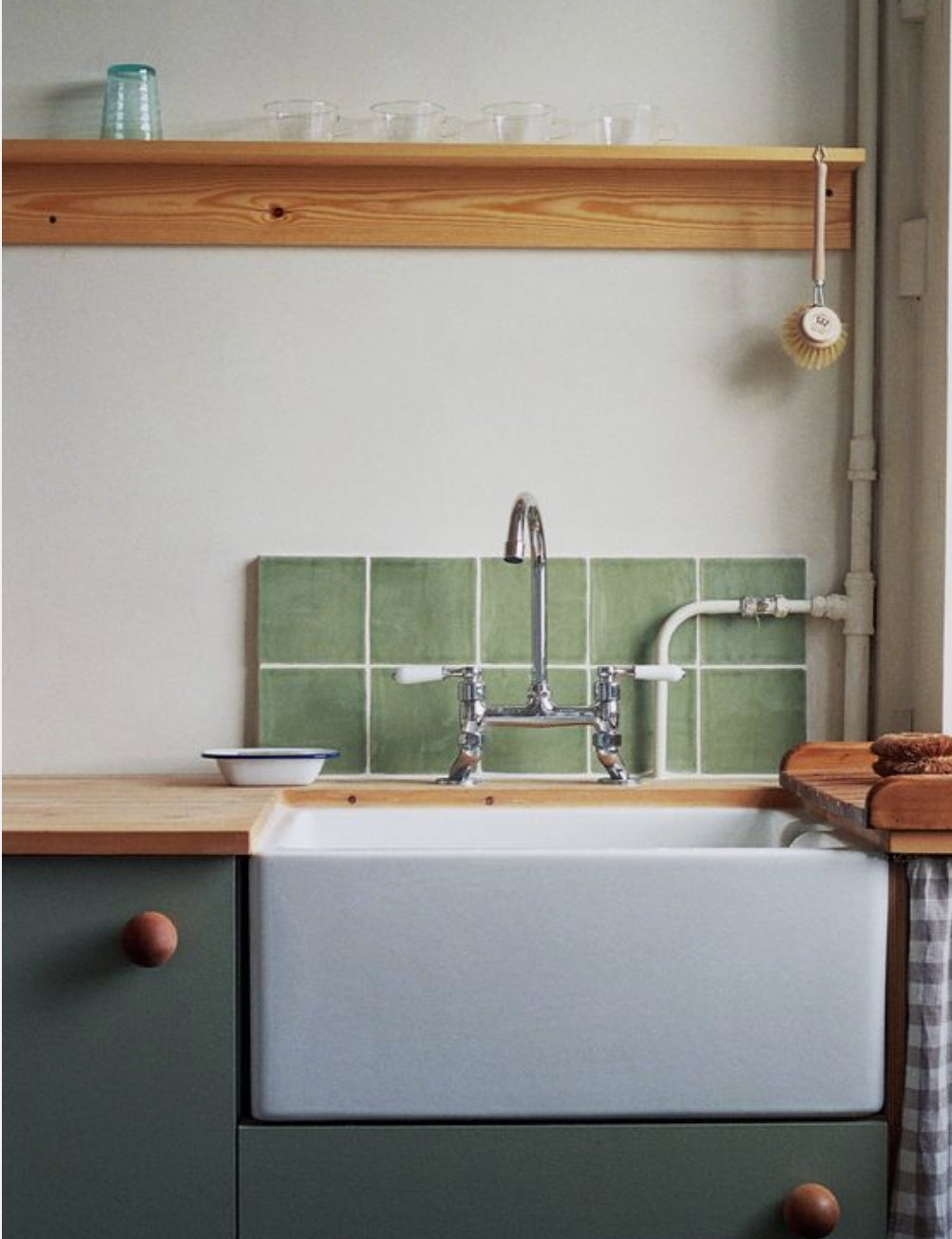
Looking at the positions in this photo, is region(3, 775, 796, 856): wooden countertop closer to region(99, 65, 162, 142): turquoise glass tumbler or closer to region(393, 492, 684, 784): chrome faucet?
region(393, 492, 684, 784): chrome faucet

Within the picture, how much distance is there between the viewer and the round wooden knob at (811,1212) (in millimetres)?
1400

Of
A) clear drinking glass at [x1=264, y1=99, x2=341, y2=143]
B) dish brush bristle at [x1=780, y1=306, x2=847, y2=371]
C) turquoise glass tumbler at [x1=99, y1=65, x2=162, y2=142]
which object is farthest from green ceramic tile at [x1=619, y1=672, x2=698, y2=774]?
turquoise glass tumbler at [x1=99, y1=65, x2=162, y2=142]

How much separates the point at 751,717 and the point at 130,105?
1177mm

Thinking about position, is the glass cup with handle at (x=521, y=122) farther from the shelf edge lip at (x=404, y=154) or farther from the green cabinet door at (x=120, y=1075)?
the green cabinet door at (x=120, y=1075)

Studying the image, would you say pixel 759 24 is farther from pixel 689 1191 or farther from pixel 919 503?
pixel 689 1191

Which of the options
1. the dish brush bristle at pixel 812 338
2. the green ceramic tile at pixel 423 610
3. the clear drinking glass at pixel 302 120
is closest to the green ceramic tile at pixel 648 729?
Answer: the green ceramic tile at pixel 423 610

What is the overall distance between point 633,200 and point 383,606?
651mm

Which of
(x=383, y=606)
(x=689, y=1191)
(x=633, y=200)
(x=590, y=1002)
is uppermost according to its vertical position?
(x=633, y=200)

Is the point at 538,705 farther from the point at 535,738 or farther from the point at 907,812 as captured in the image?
the point at 907,812

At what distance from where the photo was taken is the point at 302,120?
1.97 m

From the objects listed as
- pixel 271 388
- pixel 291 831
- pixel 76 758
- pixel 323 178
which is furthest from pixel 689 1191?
pixel 323 178

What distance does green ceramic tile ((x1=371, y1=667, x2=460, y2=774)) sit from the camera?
6.66 feet

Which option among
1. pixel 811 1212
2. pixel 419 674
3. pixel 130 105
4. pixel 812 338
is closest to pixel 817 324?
pixel 812 338

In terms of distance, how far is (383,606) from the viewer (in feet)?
6.69
